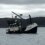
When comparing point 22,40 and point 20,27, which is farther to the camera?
point 20,27

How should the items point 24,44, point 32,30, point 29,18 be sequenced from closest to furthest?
point 24,44 < point 32,30 < point 29,18

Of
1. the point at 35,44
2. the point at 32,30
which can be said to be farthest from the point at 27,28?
the point at 35,44

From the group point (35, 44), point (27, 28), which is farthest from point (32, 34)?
point (35, 44)

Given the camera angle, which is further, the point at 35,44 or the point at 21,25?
the point at 21,25

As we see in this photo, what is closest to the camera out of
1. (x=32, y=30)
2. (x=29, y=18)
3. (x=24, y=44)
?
(x=24, y=44)

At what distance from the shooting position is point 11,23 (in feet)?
268

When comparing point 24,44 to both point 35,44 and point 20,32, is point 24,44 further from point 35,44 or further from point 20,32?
point 20,32

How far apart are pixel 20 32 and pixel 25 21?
23.2 ft

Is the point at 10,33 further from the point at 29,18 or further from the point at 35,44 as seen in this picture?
the point at 35,44

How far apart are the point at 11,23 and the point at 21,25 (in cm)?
298

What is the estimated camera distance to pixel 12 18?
267 ft

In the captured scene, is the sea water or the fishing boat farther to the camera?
the fishing boat

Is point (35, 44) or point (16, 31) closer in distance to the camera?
point (35, 44)

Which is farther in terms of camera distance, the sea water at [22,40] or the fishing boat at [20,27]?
the fishing boat at [20,27]
